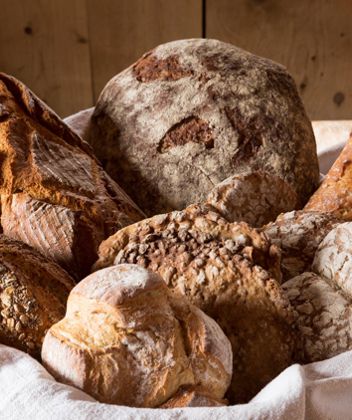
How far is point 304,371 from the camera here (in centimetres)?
75

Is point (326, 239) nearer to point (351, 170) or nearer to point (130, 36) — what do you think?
point (351, 170)

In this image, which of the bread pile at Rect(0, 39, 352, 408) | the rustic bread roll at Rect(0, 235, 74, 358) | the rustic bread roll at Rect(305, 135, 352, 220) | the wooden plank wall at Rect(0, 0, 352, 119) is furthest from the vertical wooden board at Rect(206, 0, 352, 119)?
the rustic bread roll at Rect(0, 235, 74, 358)

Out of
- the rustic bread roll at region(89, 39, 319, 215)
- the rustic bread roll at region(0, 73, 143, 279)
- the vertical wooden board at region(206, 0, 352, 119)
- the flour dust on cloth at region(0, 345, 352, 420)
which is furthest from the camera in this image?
the vertical wooden board at region(206, 0, 352, 119)

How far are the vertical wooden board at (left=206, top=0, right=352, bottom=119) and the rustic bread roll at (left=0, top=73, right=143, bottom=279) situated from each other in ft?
5.44

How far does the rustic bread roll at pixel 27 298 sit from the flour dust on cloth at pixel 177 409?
0.04 m

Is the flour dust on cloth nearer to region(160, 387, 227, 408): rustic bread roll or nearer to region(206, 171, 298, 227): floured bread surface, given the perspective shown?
region(160, 387, 227, 408): rustic bread roll

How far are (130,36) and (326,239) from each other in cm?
203

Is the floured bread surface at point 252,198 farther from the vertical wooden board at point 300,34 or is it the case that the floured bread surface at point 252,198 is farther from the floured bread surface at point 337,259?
the vertical wooden board at point 300,34

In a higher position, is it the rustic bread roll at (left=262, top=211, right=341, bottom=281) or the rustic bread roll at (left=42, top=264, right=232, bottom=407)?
the rustic bread roll at (left=42, top=264, right=232, bottom=407)

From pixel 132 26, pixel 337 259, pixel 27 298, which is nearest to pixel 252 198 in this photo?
pixel 337 259

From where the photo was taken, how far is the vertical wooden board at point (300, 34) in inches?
112

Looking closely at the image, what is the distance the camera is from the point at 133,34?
282 cm

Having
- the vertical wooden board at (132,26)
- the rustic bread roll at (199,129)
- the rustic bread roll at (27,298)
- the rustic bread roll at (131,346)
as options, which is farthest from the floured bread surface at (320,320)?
the vertical wooden board at (132,26)

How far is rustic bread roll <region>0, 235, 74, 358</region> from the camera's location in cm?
79
